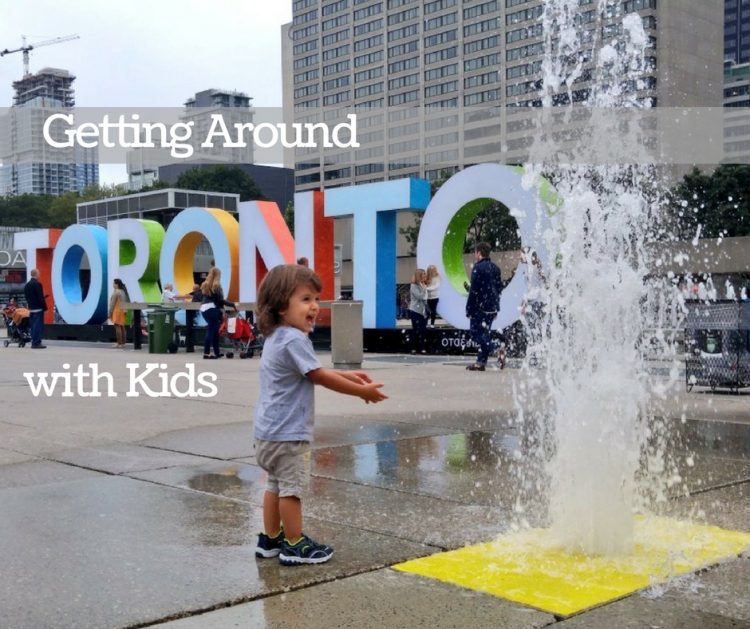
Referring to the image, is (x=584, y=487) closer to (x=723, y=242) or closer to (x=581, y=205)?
(x=581, y=205)

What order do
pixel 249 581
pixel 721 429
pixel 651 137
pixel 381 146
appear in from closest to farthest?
pixel 249 581
pixel 721 429
pixel 651 137
pixel 381 146

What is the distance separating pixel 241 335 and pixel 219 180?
80.8 m

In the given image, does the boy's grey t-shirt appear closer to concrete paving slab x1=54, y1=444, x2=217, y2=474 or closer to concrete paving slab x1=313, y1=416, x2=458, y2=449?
concrete paving slab x1=54, y1=444, x2=217, y2=474

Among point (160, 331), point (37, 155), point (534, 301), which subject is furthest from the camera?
point (37, 155)

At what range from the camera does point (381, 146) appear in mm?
160625

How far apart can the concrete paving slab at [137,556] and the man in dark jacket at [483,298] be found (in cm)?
879

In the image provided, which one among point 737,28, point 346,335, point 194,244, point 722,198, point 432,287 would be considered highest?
point 737,28

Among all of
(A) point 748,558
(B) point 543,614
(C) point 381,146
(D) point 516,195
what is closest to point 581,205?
(A) point 748,558

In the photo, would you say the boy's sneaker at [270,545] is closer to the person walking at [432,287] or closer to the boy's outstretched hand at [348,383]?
the boy's outstretched hand at [348,383]

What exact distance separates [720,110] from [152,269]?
296ft

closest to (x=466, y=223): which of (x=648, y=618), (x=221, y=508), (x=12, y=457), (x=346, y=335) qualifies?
(x=346, y=335)

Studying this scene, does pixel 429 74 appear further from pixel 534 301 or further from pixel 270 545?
pixel 270 545

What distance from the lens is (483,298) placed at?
1392 cm

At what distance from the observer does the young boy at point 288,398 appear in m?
3.99
